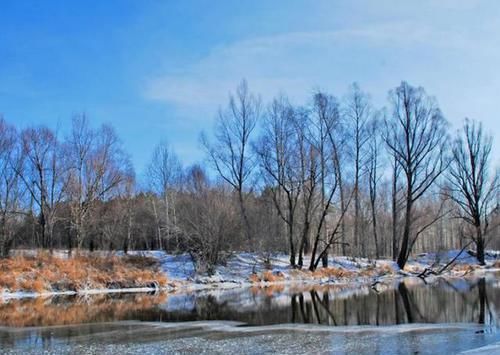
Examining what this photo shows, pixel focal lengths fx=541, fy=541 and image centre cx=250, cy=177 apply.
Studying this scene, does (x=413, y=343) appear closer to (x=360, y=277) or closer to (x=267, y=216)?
(x=360, y=277)

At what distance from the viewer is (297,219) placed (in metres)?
53.9

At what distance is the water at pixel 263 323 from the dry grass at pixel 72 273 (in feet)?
16.4

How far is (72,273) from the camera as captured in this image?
3475 centimetres

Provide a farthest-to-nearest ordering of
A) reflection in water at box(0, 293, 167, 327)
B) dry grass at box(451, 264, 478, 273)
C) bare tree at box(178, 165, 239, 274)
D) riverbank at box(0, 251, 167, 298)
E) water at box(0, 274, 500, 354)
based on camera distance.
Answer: dry grass at box(451, 264, 478, 273)
bare tree at box(178, 165, 239, 274)
riverbank at box(0, 251, 167, 298)
reflection in water at box(0, 293, 167, 327)
water at box(0, 274, 500, 354)

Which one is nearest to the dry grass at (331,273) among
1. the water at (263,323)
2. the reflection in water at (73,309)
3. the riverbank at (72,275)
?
the riverbank at (72,275)

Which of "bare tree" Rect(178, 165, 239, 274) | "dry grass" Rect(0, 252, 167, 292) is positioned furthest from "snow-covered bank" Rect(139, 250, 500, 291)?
"dry grass" Rect(0, 252, 167, 292)

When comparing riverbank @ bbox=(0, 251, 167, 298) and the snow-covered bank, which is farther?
the snow-covered bank

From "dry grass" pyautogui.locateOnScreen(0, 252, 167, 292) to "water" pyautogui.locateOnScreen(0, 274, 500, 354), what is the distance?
500cm

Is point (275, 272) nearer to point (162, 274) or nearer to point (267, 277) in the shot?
point (267, 277)

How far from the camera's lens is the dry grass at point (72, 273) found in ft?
107

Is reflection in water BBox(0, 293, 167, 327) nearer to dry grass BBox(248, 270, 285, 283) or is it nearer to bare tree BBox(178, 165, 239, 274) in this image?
bare tree BBox(178, 165, 239, 274)

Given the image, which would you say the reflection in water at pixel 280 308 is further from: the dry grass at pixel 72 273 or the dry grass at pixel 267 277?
the dry grass at pixel 267 277

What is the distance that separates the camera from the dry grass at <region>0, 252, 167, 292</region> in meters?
32.5

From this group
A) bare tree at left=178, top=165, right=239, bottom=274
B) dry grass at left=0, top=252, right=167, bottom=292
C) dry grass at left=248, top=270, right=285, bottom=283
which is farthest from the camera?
bare tree at left=178, top=165, right=239, bottom=274
